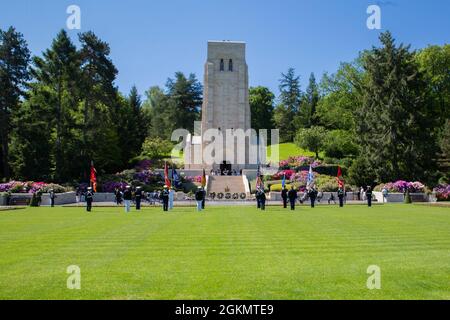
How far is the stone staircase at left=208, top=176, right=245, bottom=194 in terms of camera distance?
53.1 m

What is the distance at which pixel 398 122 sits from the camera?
49.5 meters

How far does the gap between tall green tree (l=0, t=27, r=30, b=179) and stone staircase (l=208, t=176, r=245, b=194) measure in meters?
22.1

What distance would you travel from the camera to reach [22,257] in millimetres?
10719

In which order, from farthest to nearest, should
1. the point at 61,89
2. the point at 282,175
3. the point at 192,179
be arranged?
1. the point at 282,175
2. the point at 192,179
3. the point at 61,89

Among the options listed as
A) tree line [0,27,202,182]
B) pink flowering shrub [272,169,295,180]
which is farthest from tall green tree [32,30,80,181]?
pink flowering shrub [272,169,295,180]

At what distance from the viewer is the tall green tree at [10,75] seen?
4884cm

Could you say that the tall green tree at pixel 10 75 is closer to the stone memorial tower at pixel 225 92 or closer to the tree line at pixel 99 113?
the tree line at pixel 99 113

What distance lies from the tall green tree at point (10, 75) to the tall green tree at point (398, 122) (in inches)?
1490

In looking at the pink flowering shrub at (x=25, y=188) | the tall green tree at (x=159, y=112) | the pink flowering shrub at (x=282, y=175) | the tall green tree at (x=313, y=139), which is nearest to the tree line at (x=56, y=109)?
the pink flowering shrub at (x=25, y=188)

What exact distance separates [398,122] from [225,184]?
20.3 meters

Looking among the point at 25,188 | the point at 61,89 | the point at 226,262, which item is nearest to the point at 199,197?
the point at 226,262

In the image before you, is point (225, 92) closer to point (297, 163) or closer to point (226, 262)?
point (297, 163)
